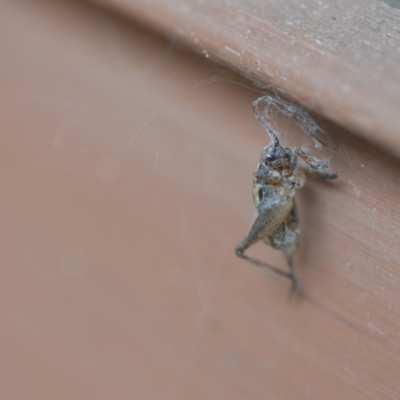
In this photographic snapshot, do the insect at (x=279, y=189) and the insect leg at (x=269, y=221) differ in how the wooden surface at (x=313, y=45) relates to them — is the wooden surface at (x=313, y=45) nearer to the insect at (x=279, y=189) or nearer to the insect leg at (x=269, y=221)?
the insect at (x=279, y=189)

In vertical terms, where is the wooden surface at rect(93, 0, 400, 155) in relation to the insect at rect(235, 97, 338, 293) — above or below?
above

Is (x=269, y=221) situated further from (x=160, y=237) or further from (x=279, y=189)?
(x=160, y=237)

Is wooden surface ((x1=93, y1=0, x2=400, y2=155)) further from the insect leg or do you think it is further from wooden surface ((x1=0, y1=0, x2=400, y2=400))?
the insect leg

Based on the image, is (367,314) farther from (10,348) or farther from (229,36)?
(10,348)

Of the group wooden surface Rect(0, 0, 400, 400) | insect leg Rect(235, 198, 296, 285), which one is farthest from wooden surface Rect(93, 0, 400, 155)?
insect leg Rect(235, 198, 296, 285)

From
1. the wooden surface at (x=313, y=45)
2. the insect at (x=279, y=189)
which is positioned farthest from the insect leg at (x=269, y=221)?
the wooden surface at (x=313, y=45)
